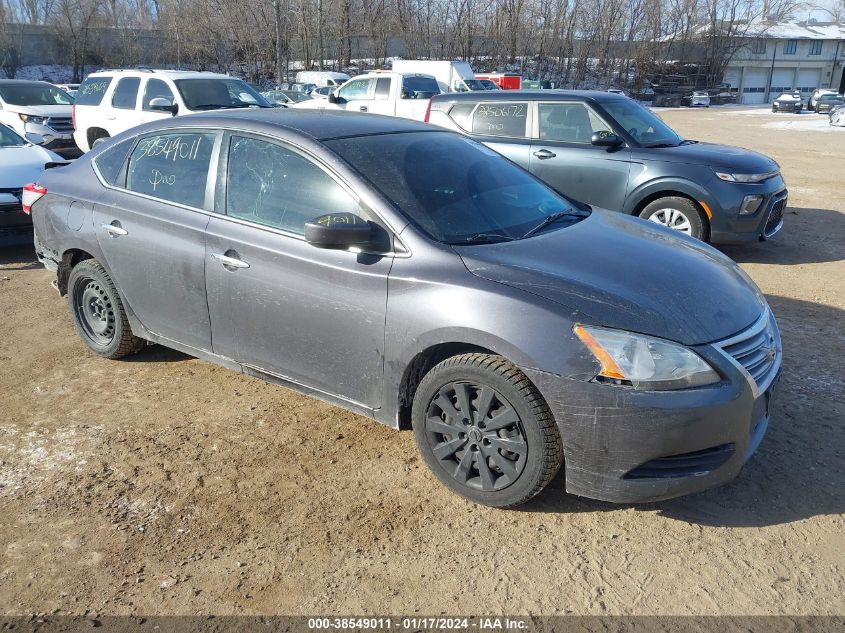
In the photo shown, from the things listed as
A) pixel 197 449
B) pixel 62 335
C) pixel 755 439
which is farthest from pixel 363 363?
pixel 62 335

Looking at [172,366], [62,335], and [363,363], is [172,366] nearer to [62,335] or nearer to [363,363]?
[62,335]

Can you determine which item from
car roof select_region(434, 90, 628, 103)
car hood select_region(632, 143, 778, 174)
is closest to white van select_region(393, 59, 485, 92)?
car roof select_region(434, 90, 628, 103)

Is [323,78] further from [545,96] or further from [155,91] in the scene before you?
[545,96]

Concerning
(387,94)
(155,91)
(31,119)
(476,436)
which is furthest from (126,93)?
(476,436)

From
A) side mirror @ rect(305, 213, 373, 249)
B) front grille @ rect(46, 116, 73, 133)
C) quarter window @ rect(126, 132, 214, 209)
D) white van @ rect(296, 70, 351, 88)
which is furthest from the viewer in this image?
white van @ rect(296, 70, 351, 88)

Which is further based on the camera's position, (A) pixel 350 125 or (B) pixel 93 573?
(A) pixel 350 125

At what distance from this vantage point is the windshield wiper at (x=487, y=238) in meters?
3.37

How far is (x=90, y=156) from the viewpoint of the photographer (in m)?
4.81

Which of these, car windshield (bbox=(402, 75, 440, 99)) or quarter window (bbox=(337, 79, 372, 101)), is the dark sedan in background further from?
quarter window (bbox=(337, 79, 372, 101))

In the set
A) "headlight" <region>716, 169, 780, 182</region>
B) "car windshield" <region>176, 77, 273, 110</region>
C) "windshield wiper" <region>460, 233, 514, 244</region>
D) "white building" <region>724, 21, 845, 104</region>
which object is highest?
"white building" <region>724, 21, 845, 104</region>

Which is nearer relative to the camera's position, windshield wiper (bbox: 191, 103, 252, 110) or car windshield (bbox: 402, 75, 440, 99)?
windshield wiper (bbox: 191, 103, 252, 110)

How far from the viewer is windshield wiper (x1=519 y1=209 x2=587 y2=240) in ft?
11.9

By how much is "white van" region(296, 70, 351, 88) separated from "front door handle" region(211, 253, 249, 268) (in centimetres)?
2790

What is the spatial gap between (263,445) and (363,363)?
2.74ft
